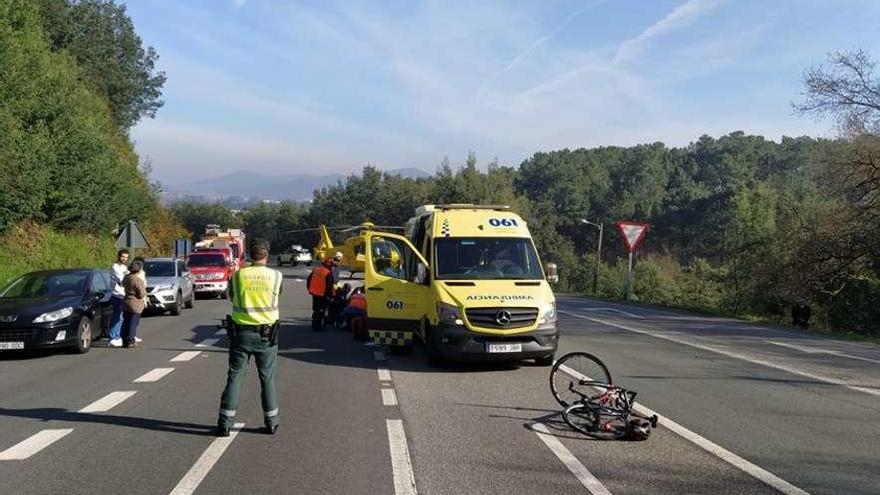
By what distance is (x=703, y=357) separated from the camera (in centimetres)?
1352

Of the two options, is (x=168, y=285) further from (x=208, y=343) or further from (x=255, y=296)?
(x=255, y=296)

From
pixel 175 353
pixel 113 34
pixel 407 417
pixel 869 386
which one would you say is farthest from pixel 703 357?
pixel 113 34

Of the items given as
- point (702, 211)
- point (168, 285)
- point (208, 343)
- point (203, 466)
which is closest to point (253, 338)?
point (203, 466)

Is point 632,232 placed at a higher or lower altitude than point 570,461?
higher

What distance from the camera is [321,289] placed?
54.9 feet

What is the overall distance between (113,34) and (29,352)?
4998cm

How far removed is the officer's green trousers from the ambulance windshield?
16.4ft

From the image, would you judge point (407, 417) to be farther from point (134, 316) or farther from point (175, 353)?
point (134, 316)

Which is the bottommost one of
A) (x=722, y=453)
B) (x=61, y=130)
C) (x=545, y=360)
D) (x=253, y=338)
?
(x=722, y=453)

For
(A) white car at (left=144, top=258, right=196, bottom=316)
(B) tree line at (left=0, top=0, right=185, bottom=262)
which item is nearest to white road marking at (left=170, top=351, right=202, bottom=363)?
(A) white car at (left=144, top=258, right=196, bottom=316)

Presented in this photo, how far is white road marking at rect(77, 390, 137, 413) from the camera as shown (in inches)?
337

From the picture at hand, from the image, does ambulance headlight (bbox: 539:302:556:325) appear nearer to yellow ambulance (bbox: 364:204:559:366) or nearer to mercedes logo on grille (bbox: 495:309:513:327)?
yellow ambulance (bbox: 364:204:559:366)

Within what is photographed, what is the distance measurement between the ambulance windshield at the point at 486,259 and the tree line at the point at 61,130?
63.4 feet

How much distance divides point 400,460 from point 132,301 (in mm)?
9387
